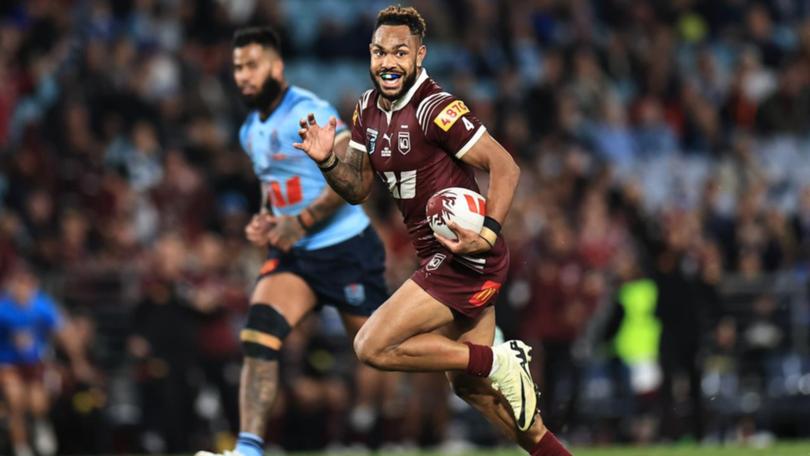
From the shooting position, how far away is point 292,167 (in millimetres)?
9828

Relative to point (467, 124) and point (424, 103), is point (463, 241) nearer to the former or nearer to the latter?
point (467, 124)

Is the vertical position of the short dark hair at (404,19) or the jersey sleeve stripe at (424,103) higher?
the short dark hair at (404,19)

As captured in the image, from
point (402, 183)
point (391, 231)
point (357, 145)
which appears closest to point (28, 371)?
point (391, 231)

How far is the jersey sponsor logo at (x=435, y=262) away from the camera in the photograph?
314 inches

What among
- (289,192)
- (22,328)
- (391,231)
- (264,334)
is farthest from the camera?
(391,231)

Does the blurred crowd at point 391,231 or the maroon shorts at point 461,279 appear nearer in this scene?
the maroon shorts at point 461,279

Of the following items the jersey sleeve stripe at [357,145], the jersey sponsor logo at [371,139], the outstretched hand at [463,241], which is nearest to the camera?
Answer: the outstretched hand at [463,241]

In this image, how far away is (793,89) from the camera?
2111cm

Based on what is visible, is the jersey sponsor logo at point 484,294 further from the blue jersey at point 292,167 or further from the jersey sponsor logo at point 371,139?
the blue jersey at point 292,167

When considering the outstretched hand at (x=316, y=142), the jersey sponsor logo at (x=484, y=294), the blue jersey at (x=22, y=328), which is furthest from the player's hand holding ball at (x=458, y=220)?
the blue jersey at (x=22, y=328)

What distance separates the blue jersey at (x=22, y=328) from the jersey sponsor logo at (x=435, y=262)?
793 centimetres

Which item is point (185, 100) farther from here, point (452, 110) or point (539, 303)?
point (452, 110)

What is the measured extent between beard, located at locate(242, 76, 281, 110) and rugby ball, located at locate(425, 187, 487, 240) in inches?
95.2

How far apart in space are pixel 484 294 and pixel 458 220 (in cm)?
54
